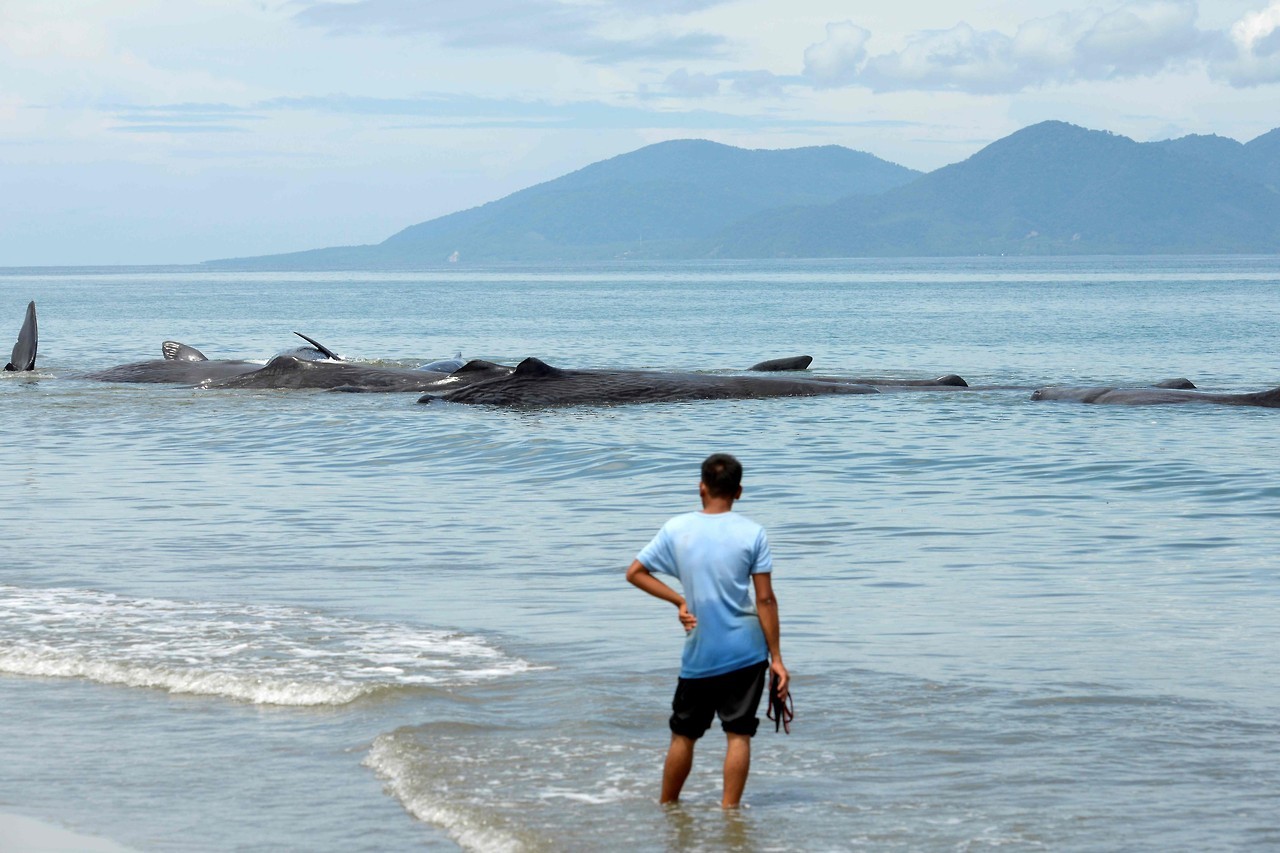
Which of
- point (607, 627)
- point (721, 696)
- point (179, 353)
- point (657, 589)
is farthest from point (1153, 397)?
point (657, 589)

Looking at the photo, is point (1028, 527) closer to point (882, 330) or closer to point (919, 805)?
point (919, 805)

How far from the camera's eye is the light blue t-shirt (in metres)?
6.70

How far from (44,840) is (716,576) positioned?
2871 mm

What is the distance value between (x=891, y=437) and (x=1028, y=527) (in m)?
7.07

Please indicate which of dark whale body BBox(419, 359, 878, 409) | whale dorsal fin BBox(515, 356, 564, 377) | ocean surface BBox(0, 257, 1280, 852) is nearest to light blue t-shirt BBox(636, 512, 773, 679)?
ocean surface BBox(0, 257, 1280, 852)

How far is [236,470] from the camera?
62.6 ft

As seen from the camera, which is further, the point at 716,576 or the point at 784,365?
the point at 784,365

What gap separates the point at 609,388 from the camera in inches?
997

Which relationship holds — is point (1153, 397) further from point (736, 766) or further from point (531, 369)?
point (736, 766)

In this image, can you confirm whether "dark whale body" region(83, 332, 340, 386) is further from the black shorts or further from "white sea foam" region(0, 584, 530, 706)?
the black shorts

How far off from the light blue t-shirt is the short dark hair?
4.6 inches

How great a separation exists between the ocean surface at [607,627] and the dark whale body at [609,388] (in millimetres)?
560

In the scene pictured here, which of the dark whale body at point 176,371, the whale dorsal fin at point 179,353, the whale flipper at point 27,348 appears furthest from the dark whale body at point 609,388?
the whale flipper at point 27,348

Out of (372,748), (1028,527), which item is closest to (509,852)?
(372,748)
